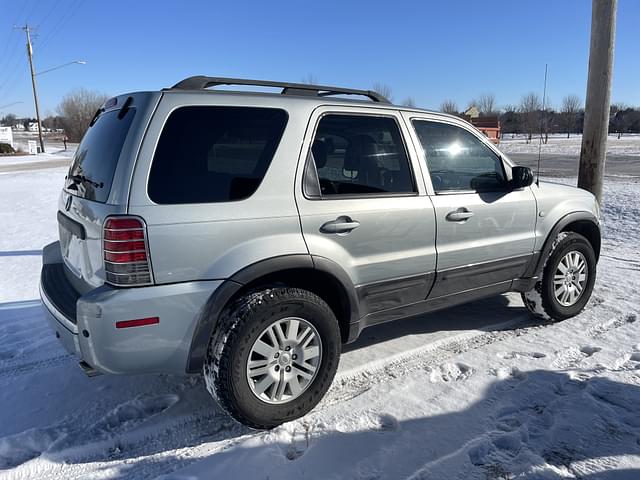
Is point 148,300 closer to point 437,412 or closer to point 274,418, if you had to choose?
point 274,418

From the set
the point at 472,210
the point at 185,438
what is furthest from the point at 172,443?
the point at 472,210

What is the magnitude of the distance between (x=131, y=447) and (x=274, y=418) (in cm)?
80

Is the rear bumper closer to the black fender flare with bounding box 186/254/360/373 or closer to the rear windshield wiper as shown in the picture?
the black fender flare with bounding box 186/254/360/373

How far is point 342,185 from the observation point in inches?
123

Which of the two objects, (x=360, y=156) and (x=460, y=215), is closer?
(x=360, y=156)

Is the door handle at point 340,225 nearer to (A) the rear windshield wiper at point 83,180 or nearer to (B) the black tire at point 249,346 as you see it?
(B) the black tire at point 249,346

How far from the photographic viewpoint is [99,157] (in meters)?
2.86

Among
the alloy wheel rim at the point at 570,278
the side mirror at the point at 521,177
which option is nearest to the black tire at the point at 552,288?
the alloy wheel rim at the point at 570,278

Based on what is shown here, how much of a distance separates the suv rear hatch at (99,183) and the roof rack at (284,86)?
31cm

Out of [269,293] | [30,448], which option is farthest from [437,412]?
[30,448]

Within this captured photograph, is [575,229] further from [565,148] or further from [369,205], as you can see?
[565,148]

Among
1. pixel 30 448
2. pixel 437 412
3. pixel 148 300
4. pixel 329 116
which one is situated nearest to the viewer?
pixel 148 300

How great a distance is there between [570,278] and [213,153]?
11.5 ft

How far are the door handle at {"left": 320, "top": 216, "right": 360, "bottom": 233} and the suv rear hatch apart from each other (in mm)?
1150
